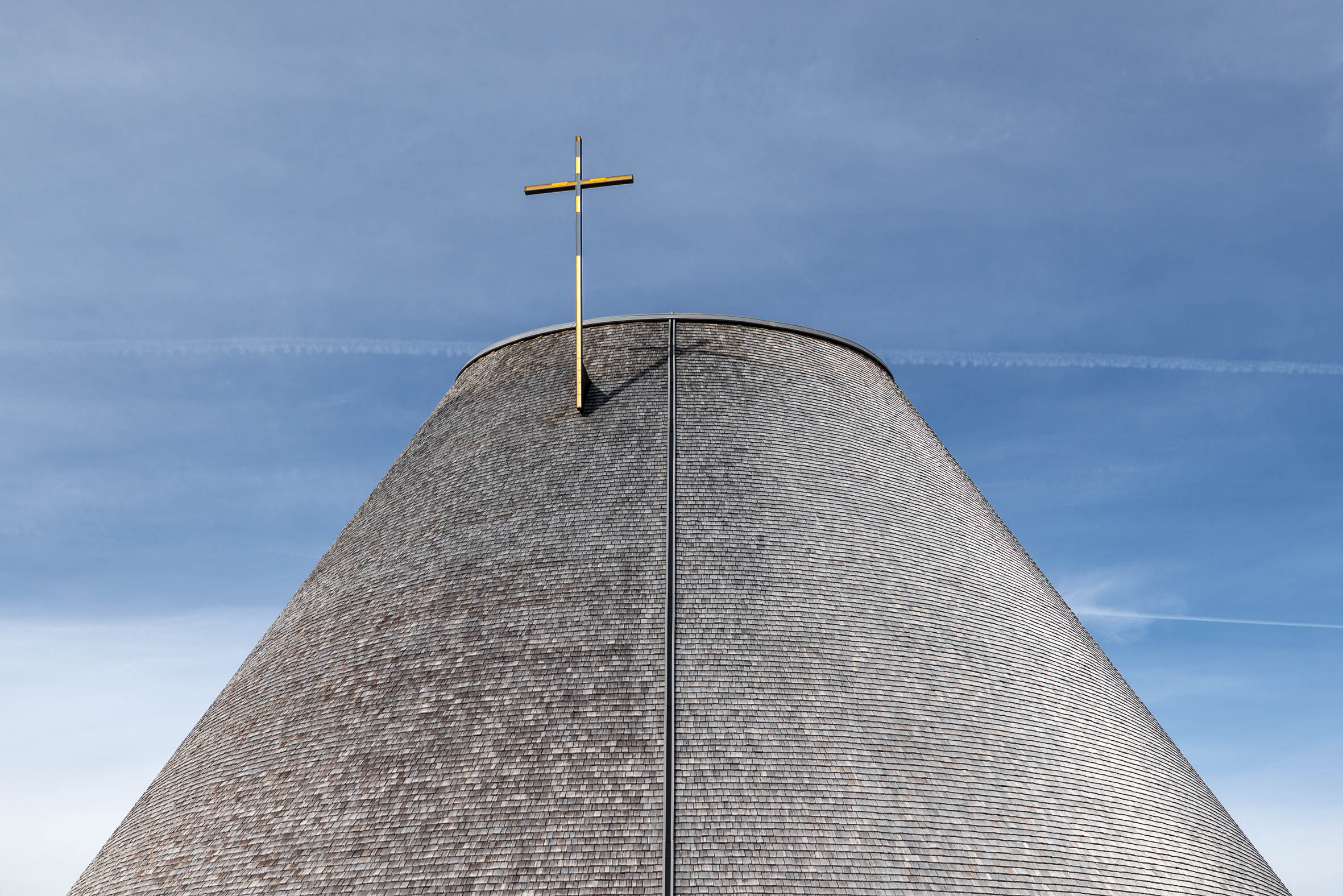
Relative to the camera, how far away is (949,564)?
15.9 meters

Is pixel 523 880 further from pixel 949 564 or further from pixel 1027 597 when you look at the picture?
pixel 1027 597

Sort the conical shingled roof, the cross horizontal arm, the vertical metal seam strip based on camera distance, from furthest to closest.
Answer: the cross horizontal arm, the conical shingled roof, the vertical metal seam strip

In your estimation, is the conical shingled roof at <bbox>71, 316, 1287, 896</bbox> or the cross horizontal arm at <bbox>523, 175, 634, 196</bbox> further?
the cross horizontal arm at <bbox>523, 175, 634, 196</bbox>

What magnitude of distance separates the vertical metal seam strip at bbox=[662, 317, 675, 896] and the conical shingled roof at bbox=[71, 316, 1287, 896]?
3.4 inches

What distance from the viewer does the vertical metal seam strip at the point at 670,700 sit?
37.0ft

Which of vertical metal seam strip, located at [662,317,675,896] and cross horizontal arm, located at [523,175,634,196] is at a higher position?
cross horizontal arm, located at [523,175,634,196]

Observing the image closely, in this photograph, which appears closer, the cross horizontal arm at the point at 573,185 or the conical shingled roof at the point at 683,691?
the conical shingled roof at the point at 683,691

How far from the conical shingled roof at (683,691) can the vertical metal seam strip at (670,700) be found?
9 cm

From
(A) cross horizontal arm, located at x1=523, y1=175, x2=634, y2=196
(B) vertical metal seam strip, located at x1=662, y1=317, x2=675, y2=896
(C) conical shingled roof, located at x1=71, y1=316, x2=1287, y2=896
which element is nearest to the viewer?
(B) vertical metal seam strip, located at x1=662, y1=317, x2=675, y2=896

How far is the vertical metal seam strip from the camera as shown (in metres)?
11.3

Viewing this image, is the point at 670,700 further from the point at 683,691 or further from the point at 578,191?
the point at 578,191

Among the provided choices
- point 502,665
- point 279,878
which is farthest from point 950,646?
point 279,878

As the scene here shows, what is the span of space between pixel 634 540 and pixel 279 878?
20.5ft

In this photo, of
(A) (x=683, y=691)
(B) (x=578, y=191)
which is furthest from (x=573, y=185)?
(A) (x=683, y=691)
